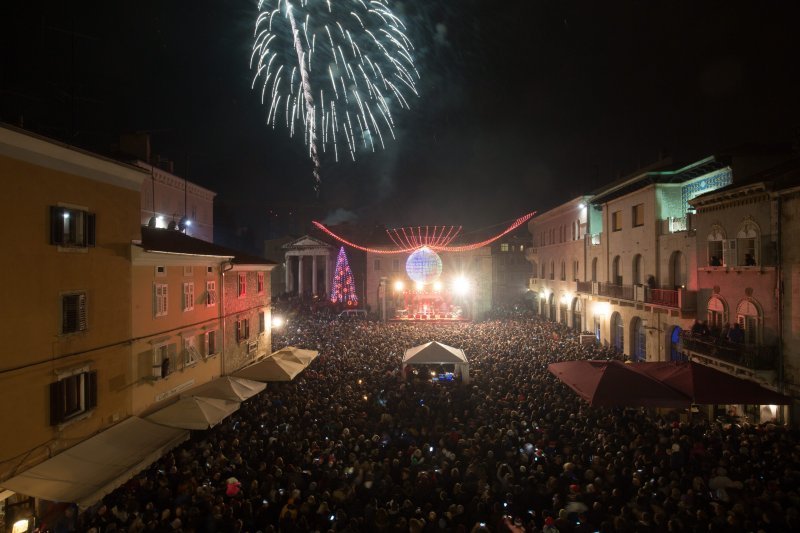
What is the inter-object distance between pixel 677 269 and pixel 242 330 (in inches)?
833

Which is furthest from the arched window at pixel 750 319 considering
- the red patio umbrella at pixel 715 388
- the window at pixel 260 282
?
the window at pixel 260 282

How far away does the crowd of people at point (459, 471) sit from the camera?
8102 millimetres

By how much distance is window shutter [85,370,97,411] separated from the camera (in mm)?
Answer: 11430

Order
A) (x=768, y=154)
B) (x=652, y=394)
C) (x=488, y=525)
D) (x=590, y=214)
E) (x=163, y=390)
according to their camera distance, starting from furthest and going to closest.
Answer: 1. (x=590, y=214)
2. (x=768, y=154)
3. (x=163, y=390)
4. (x=652, y=394)
5. (x=488, y=525)

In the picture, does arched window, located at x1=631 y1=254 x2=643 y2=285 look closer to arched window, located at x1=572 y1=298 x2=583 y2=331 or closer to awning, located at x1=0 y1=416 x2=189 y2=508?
arched window, located at x1=572 y1=298 x2=583 y2=331

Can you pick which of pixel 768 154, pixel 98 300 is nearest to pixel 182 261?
pixel 98 300

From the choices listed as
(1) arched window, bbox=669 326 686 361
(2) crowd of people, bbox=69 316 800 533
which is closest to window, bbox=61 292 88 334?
(2) crowd of people, bbox=69 316 800 533

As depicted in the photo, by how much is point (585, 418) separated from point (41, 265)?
1460 centimetres

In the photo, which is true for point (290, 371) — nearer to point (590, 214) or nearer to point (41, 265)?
point (41, 265)

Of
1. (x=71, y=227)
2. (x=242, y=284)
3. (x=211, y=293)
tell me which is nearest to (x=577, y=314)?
(x=242, y=284)

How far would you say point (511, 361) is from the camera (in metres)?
19.3

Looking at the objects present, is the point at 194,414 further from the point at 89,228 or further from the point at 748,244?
the point at 748,244

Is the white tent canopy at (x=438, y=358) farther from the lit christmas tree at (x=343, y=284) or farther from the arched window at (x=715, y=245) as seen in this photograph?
the lit christmas tree at (x=343, y=284)

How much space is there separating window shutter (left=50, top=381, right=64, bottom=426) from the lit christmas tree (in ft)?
125
